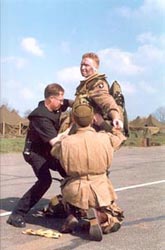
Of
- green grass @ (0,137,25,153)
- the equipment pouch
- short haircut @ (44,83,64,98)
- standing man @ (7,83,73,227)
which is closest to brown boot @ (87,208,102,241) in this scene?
standing man @ (7,83,73,227)

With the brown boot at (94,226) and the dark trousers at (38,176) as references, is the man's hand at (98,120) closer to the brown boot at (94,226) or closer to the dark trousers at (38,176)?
the dark trousers at (38,176)

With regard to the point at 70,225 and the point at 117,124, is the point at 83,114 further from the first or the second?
the point at 70,225

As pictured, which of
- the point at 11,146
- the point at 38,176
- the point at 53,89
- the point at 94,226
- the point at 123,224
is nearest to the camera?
the point at 94,226

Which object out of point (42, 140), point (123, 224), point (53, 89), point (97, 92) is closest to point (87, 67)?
point (97, 92)

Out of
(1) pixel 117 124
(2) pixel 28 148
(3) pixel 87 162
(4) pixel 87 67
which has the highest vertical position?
(4) pixel 87 67

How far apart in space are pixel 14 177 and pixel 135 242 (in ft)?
16.6

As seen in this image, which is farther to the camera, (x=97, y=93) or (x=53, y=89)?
(x=53, y=89)

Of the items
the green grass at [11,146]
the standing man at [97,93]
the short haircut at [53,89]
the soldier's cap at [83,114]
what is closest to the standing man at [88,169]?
the soldier's cap at [83,114]

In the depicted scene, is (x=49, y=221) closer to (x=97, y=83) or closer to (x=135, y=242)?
(x=135, y=242)

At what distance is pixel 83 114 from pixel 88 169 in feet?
1.45

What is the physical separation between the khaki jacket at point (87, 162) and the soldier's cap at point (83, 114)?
6 centimetres

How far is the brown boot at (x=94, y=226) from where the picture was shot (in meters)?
3.79

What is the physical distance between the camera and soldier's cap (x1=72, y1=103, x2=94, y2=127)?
12.7 ft

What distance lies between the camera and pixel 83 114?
3873 mm
